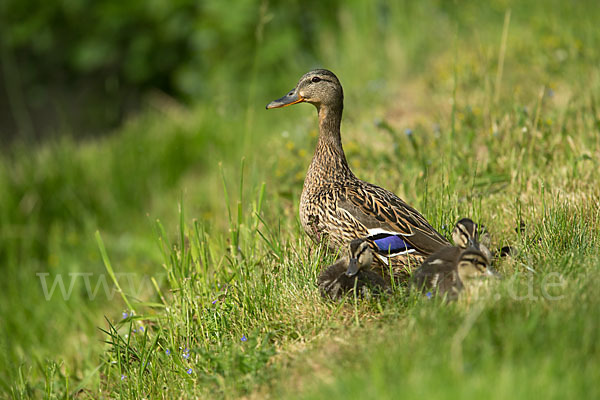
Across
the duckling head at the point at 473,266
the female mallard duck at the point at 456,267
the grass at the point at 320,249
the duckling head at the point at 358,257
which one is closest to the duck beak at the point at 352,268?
the duckling head at the point at 358,257

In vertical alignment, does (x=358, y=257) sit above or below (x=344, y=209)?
below

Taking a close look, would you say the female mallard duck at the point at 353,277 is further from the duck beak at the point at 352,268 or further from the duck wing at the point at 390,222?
the duck wing at the point at 390,222

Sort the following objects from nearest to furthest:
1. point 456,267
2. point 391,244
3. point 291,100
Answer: point 456,267
point 391,244
point 291,100

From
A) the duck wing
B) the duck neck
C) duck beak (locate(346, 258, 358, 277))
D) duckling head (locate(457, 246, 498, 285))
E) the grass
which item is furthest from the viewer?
the duck neck

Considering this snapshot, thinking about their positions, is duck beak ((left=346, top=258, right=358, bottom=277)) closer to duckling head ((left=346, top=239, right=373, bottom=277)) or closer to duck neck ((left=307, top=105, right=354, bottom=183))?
duckling head ((left=346, top=239, right=373, bottom=277))

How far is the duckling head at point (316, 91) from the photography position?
4.60m

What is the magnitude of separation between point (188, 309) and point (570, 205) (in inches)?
95.3

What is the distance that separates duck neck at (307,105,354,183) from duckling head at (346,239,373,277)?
907mm

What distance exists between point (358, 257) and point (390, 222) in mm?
462

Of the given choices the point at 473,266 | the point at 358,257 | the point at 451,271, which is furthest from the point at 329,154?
the point at 473,266

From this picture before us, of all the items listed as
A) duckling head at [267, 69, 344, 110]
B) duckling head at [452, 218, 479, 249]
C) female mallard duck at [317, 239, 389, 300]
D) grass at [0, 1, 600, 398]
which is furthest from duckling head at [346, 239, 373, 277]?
duckling head at [267, 69, 344, 110]

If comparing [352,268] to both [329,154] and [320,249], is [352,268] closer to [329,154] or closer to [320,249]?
[320,249]

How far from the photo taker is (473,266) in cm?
319

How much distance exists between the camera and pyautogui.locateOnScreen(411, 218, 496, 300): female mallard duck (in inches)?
126
